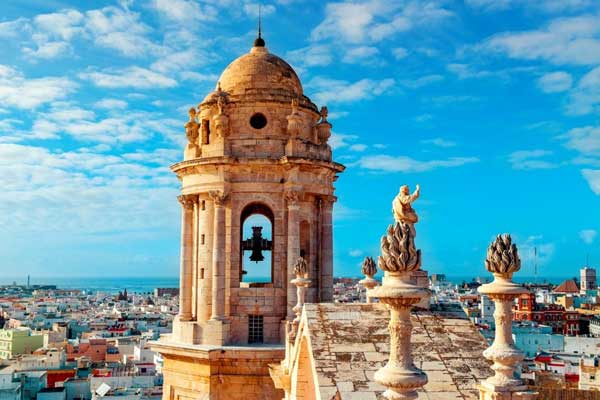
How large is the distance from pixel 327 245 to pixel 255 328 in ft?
9.96

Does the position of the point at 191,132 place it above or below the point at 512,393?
above

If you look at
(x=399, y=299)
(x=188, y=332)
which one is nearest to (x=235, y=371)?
(x=188, y=332)

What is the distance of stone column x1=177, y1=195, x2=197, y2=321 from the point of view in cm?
2050

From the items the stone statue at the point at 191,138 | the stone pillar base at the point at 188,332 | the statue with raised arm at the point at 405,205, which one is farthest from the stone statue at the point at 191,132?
the statue with raised arm at the point at 405,205

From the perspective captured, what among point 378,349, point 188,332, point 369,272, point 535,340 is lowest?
point 535,340

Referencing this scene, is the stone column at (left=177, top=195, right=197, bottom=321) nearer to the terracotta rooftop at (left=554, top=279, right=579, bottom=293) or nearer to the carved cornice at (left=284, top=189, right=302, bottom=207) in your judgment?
the carved cornice at (left=284, top=189, right=302, bottom=207)

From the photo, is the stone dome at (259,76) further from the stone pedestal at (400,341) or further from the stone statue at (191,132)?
the stone pedestal at (400,341)

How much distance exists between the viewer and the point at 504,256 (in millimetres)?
7508

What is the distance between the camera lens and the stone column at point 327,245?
20.8 m

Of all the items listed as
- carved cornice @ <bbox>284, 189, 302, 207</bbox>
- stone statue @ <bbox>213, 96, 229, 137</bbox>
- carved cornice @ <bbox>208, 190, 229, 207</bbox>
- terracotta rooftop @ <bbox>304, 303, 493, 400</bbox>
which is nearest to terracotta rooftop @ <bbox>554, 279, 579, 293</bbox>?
carved cornice @ <bbox>284, 189, 302, 207</bbox>

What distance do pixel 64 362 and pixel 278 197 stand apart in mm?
69771

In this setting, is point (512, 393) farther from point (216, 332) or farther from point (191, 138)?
point (191, 138)

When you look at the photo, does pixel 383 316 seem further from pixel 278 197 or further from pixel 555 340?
pixel 555 340

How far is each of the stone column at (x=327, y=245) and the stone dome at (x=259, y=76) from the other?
3.17 metres
